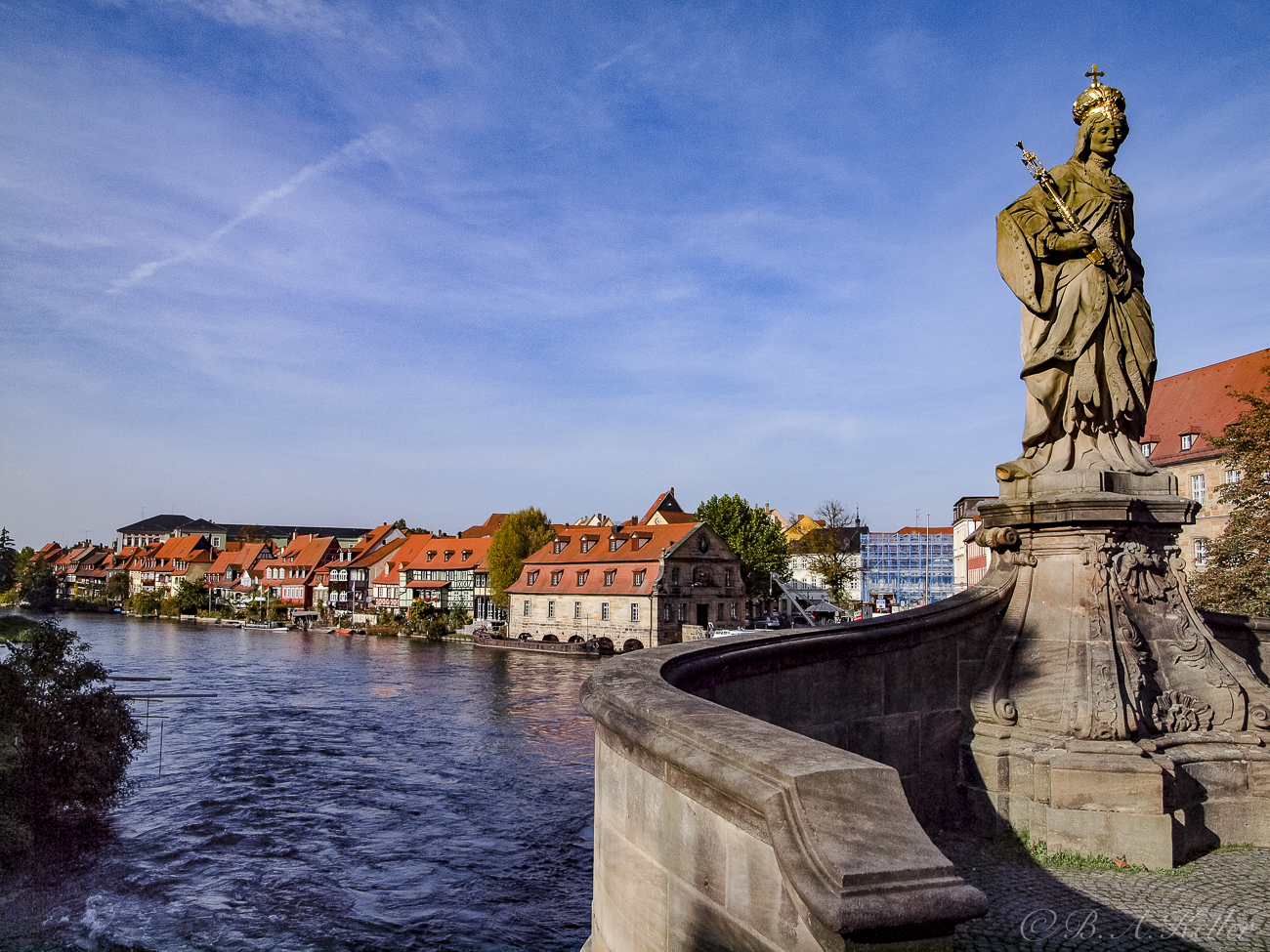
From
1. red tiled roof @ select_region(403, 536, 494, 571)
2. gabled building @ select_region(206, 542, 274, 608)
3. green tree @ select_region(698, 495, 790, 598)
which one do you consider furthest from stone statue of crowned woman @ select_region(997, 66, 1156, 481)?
gabled building @ select_region(206, 542, 274, 608)

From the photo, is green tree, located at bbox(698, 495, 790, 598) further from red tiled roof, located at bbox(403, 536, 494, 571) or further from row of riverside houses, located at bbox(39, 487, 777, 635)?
red tiled roof, located at bbox(403, 536, 494, 571)

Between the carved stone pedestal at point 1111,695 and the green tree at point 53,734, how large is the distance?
60.0ft

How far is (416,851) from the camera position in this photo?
1669 centimetres

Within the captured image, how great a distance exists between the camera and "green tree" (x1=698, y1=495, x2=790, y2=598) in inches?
2469

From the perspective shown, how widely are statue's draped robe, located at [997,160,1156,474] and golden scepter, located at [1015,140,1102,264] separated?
2.0 inches

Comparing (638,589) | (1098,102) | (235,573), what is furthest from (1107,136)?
(235,573)

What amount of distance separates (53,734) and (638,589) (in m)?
39.3

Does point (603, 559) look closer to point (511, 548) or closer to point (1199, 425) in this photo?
point (511, 548)

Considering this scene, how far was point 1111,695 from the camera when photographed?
18.3 ft

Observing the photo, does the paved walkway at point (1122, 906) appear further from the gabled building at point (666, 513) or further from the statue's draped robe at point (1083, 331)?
the gabled building at point (666, 513)

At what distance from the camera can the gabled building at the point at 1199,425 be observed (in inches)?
1638

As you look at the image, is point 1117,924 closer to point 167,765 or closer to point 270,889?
point 270,889

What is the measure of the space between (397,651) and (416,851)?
4473 cm

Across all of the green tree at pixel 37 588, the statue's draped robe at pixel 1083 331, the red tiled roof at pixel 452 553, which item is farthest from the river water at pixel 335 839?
the green tree at pixel 37 588
